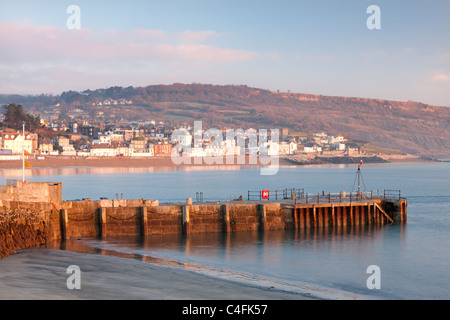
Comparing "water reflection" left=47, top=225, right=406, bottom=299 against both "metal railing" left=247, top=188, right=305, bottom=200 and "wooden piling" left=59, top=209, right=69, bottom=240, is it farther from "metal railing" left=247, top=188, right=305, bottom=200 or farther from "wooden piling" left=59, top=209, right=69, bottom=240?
"metal railing" left=247, top=188, right=305, bottom=200

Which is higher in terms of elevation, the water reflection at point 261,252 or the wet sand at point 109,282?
the wet sand at point 109,282

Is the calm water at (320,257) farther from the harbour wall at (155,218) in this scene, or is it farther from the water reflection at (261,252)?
the harbour wall at (155,218)

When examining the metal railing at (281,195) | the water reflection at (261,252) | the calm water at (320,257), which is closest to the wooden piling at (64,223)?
the water reflection at (261,252)

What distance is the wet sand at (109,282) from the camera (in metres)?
20.7

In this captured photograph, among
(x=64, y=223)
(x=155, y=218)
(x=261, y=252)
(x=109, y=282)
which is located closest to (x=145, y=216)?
(x=155, y=218)

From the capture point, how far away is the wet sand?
814 inches

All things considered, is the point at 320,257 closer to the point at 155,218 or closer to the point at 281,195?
the point at 155,218

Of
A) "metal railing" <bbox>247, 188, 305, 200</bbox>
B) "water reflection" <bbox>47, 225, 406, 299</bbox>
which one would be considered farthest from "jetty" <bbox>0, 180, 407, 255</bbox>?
"metal railing" <bbox>247, 188, 305, 200</bbox>

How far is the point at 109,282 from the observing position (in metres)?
23.5

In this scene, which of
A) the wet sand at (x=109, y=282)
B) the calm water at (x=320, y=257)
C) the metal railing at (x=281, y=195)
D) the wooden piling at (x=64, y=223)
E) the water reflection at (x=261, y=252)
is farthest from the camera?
the metal railing at (x=281, y=195)

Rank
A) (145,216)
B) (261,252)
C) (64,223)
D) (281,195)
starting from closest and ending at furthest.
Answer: (261,252)
(64,223)
(145,216)
(281,195)

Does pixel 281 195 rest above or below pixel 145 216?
below
